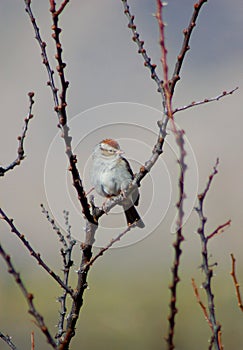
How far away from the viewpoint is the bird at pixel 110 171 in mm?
4246

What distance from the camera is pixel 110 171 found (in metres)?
4.35

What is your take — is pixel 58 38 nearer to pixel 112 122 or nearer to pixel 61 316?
pixel 112 122

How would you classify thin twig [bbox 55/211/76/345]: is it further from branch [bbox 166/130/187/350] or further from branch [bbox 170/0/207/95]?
branch [bbox 166/130/187/350]

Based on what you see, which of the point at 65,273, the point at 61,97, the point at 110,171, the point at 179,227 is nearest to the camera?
the point at 179,227

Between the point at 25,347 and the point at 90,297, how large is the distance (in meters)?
3.09

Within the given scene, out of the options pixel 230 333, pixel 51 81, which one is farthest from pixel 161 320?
pixel 51 81

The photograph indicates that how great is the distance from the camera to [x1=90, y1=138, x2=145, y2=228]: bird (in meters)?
4.25

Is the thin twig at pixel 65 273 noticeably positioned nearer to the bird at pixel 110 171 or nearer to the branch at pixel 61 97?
the branch at pixel 61 97

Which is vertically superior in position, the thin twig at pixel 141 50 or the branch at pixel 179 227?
the thin twig at pixel 141 50

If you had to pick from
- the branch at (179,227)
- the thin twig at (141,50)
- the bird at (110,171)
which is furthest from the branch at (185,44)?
the bird at (110,171)

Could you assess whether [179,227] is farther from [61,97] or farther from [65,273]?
[65,273]

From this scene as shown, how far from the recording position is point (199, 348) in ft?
33.5

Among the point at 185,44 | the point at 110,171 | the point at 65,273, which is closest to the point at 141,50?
the point at 185,44

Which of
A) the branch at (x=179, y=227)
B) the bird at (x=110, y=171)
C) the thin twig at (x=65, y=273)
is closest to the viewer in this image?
the branch at (x=179, y=227)
